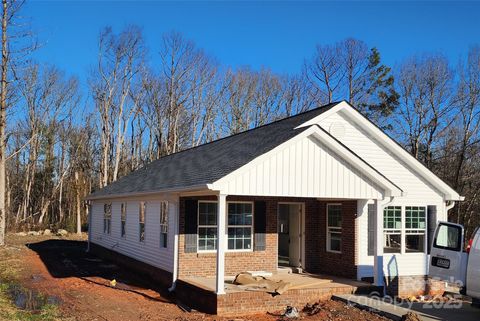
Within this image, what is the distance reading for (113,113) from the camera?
145 feet

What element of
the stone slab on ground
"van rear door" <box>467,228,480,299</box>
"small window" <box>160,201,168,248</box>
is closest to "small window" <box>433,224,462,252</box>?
"van rear door" <box>467,228,480,299</box>

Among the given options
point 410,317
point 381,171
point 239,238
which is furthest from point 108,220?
point 410,317

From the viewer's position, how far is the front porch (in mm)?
10492

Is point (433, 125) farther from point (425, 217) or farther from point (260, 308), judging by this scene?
point (260, 308)

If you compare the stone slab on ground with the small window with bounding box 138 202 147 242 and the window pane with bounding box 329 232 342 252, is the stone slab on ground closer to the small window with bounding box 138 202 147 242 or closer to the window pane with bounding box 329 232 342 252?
the window pane with bounding box 329 232 342 252

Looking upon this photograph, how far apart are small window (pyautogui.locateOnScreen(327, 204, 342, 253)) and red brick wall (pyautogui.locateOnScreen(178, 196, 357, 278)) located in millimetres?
Result: 161

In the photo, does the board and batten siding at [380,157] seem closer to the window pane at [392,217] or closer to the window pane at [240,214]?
the window pane at [392,217]

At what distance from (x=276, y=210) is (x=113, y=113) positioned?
3281cm

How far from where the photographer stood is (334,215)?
48.6ft

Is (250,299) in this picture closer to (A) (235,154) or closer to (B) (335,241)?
(A) (235,154)

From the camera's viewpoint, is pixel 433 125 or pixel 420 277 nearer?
pixel 420 277

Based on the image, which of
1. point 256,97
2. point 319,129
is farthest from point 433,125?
point 319,129

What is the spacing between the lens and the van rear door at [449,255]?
31.8 ft

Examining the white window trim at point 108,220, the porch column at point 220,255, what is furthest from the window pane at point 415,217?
the white window trim at point 108,220
